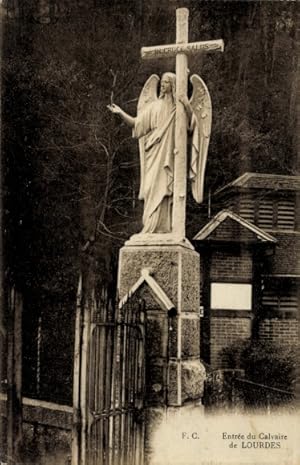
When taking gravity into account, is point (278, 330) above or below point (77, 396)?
above

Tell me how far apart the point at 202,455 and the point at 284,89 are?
417 centimetres

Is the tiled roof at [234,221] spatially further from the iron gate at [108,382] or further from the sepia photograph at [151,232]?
the iron gate at [108,382]

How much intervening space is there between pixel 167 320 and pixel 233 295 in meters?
2.32

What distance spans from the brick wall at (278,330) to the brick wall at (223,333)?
177mm

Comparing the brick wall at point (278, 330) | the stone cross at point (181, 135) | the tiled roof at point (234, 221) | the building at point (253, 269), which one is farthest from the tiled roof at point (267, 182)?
the stone cross at point (181, 135)

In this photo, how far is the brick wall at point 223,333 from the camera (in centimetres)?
683

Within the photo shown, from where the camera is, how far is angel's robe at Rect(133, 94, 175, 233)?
5426 mm

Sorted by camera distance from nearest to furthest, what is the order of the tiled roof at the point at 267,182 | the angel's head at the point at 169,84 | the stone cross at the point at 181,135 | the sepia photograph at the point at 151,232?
the sepia photograph at the point at 151,232 → the stone cross at the point at 181,135 → the angel's head at the point at 169,84 → the tiled roof at the point at 267,182

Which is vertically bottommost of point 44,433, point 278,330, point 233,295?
point 44,433

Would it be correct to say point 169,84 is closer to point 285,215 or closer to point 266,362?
point 285,215

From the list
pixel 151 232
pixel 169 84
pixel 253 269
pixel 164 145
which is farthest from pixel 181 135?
pixel 253 269

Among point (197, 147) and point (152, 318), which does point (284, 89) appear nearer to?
point (197, 147)

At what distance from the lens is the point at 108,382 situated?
13.6 feet

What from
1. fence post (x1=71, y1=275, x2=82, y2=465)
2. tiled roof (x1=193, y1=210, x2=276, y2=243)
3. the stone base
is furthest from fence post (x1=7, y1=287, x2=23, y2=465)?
tiled roof (x1=193, y1=210, x2=276, y2=243)
